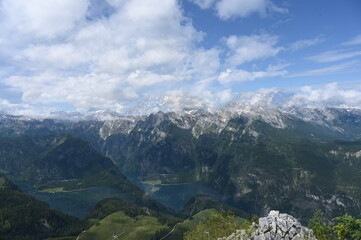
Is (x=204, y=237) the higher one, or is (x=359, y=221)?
(x=359, y=221)

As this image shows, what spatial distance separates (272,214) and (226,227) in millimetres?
40591

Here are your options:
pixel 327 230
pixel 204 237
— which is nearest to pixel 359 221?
pixel 327 230

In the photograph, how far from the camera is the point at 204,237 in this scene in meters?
144

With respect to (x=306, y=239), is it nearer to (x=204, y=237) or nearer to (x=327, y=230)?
(x=327, y=230)

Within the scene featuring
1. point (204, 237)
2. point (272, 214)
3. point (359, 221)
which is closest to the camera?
point (359, 221)

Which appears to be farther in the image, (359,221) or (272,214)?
(272,214)

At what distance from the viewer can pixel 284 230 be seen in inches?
4220

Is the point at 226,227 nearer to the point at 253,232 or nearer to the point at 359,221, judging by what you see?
the point at 253,232

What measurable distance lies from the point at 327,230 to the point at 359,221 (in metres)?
55.8

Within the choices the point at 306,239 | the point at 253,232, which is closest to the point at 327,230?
the point at 306,239

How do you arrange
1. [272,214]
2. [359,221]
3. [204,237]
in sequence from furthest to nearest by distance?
[204,237], [272,214], [359,221]

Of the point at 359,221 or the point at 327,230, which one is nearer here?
the point at 359,221

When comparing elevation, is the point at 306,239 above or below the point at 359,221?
below

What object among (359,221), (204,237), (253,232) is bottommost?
(204,237)
